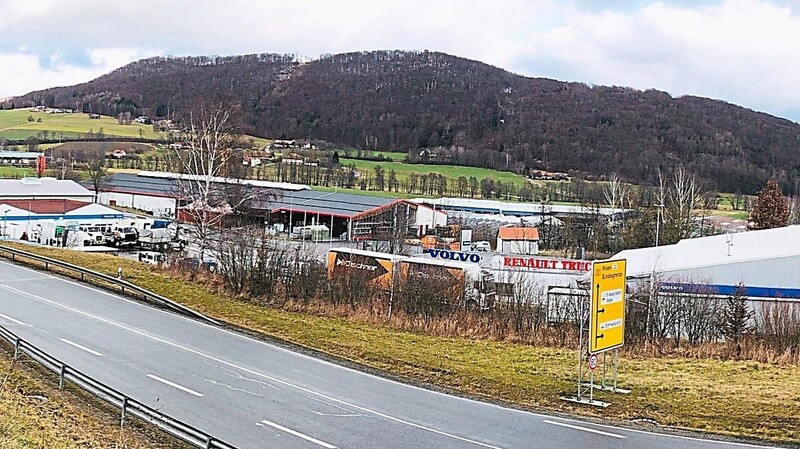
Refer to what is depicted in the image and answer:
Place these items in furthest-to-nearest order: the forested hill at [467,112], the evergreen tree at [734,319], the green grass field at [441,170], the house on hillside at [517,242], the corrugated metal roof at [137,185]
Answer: the forested hill at [467,112] < the green grass field at [441,170] < the corrugated metal roof at [137,185] < the house on hillside at [517,242] < the evergreen tree at [734,319]

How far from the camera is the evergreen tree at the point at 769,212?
7588 centimetres

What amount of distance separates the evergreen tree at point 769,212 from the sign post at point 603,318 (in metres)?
64.9

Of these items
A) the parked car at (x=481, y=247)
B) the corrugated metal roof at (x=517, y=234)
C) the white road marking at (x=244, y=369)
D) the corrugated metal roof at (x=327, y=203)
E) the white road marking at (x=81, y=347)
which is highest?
the corrugated metal roof at (x=327, y=203)

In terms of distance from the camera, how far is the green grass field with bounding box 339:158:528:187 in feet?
399

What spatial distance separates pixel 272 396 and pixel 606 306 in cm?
718

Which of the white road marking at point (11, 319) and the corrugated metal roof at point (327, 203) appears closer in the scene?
the white road marking at point (11, 319)

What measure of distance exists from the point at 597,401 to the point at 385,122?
5576 inches

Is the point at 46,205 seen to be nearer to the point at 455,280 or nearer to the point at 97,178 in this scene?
the point at 97,178

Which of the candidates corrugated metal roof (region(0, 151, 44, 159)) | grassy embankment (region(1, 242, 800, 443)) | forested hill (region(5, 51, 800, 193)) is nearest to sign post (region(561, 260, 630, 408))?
grassy embankment (region(1, 242, 800, 443))

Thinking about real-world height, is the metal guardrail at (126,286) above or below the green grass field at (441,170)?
below

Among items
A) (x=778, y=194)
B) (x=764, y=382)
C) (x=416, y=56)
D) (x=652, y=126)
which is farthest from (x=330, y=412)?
(x=416, y=56)

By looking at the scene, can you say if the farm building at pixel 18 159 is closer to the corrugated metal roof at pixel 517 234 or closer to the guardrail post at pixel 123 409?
the corrugated metal roof at pixel 517 234

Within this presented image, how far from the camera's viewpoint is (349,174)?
A: 115812 millimetres

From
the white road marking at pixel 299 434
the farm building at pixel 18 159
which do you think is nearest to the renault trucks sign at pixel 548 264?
the white road marking at pixel 299 434
